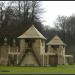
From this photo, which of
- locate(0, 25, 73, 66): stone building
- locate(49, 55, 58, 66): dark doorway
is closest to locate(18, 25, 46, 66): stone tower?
locate(0, 25, 73, 66): stone building

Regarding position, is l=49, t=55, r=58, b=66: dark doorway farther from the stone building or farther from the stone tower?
the stone tower

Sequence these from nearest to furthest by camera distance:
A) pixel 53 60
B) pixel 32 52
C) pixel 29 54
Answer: pixel 29 54 < pixel 32 52 < pixel 53 60

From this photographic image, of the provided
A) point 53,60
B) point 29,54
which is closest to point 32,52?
point 29,54

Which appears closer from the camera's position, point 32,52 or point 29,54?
point 29,54

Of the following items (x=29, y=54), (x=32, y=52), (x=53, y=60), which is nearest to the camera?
(x=29, y=54)

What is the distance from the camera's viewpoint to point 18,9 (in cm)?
6134

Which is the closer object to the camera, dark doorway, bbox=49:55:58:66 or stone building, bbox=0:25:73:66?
stone building, bbox=0:25:73:66

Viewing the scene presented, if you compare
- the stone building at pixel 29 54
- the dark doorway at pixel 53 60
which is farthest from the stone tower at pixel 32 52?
the dark doorway at pixel 53 60

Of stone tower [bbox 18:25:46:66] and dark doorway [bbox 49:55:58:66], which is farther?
dark doorway [bbox 49:55:58:66]

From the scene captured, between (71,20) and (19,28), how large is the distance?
1080 inches

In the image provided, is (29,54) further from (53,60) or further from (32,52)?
(53,60)

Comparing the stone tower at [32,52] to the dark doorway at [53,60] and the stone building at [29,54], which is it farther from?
the dark doorway at [53,60]

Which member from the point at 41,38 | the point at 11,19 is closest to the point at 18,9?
the point at 11,19

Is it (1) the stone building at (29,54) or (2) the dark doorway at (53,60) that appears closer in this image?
(1) the stone building at (29,54)
